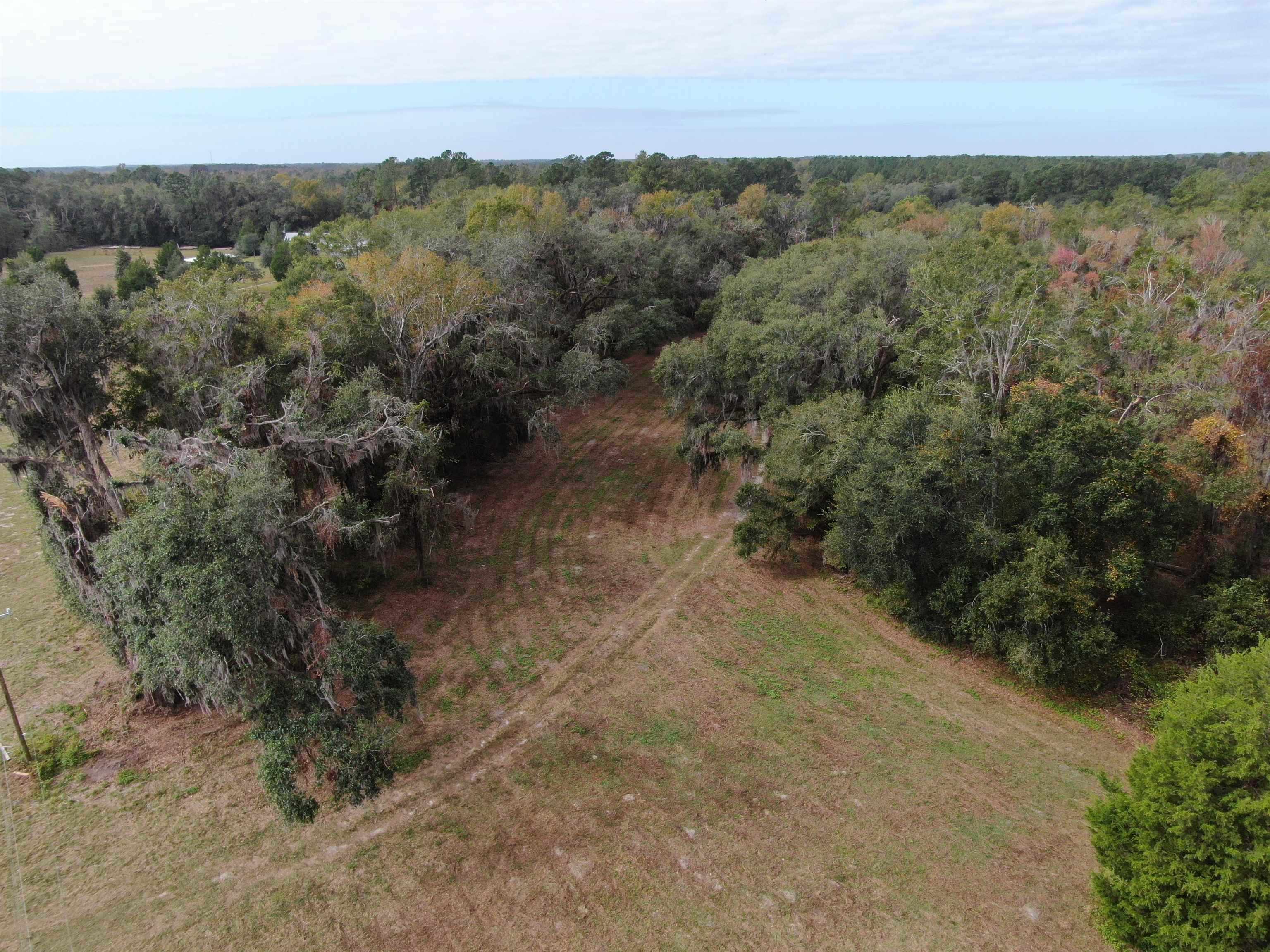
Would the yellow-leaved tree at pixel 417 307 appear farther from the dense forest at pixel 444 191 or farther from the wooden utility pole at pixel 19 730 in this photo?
the dense forest at pixel 444 191

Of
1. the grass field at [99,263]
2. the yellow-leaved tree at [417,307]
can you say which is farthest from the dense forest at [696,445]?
the grass field at [99,263]

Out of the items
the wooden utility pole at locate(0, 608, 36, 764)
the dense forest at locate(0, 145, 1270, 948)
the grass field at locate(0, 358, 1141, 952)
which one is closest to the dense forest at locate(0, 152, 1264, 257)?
the dense forest at locate(0, 145, 1270, 948)

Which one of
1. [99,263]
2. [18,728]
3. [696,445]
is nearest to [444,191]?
[99,263]

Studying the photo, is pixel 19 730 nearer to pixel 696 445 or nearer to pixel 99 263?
pixel 696 445

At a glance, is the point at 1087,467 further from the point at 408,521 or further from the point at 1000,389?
the point at 408,521

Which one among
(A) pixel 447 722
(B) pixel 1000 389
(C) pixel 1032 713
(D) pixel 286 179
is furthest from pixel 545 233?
(D) pixel 286 179

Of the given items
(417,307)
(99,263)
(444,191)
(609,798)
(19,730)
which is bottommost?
(609,798)
